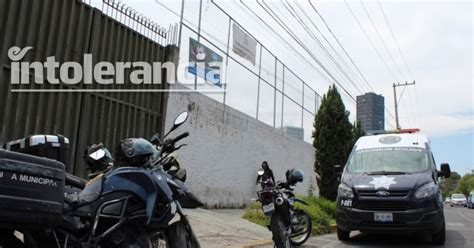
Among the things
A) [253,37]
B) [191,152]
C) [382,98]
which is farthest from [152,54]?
[382,98]

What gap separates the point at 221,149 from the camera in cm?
1281

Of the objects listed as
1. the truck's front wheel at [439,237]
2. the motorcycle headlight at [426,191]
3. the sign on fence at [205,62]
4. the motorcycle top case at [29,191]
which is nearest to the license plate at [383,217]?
the motorcycle headlight at [426,191]

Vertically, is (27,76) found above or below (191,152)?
above

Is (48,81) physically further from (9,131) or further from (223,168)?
(223,168)

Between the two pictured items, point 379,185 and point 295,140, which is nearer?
point 379,185

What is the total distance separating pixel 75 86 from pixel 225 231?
154 inches

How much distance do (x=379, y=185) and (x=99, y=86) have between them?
5629 mm

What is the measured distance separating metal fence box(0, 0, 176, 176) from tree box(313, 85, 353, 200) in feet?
22.1

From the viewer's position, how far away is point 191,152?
447 inches

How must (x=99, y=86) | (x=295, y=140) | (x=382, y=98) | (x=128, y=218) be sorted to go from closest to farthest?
(x=128, y=218) → (x=99, y=86) → (x=295, y=140) → (x=382, y=98)

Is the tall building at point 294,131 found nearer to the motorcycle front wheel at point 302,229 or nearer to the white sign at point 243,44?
the white sign at point 243,44

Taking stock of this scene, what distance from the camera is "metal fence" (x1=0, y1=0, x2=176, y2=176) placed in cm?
714

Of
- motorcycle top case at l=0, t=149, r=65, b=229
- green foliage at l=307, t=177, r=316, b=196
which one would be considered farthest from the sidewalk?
green foliage at l=307, t=177, r=316, b=196

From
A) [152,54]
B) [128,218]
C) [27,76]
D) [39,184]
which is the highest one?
[152,54]
